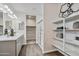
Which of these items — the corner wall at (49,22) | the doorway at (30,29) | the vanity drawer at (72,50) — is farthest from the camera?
the doorway at (30,29)

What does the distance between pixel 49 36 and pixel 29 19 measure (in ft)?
13.7

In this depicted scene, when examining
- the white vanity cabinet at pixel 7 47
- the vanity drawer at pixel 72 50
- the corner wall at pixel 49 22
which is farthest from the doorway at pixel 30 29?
the vanity drawer at pixel 72 50

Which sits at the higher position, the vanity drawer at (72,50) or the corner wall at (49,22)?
the corner wall at (49,22)

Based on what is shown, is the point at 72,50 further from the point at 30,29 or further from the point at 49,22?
the point at 30,29

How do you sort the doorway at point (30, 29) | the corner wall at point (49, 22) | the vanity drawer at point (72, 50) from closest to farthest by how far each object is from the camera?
1. the vanity drawer at point (72, 50)
2. the corner wall at point (49, 22)
3. the doorway at point (30, 29)

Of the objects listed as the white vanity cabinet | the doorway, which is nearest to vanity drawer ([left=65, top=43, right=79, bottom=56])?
the white vanity cabinet

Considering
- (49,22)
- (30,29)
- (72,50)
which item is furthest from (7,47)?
(30,29)

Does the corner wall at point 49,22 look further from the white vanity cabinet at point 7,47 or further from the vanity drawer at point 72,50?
the white vanity cabinet at point 7,47

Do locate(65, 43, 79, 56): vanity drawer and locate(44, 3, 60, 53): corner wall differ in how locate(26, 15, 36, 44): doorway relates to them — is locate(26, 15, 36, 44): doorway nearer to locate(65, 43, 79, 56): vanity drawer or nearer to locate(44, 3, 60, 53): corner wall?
locate(44, 3, 60, 53): corner wall

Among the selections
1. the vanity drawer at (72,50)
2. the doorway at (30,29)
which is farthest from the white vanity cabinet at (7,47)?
the doorway at (30,29)

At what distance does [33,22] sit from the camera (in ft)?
27.4

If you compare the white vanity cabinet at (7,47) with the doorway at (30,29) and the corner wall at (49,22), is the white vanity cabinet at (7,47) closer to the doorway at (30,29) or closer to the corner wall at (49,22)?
the corner wall at (49,22)

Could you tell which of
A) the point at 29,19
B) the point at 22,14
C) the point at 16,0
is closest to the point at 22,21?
the point at 22,14

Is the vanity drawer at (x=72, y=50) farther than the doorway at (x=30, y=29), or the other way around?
the doorway at (x=30, y=29)
